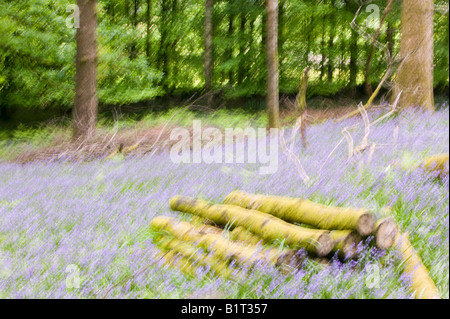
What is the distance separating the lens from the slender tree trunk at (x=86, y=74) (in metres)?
6.83

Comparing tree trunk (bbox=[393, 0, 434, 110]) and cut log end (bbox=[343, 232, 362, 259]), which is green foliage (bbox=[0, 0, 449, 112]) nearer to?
tree trunk (bbox=[393, 0, 434, 110])

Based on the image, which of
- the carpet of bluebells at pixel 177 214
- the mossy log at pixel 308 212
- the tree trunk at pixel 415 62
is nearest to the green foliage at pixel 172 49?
the tree trunk at pixel 415 62

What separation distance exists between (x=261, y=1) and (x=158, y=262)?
915cm

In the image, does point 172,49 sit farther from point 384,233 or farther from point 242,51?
point 384,233

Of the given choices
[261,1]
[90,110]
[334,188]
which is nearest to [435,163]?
[334,188]

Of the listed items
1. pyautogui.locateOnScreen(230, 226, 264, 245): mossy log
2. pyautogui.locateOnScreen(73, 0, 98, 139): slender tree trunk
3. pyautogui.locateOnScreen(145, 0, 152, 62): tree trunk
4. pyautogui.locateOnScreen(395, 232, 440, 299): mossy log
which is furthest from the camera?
pyautogui.locateOnScreen(145, 0, 152, 62): tree trunk

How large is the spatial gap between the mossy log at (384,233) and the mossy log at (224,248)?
503 millimetres

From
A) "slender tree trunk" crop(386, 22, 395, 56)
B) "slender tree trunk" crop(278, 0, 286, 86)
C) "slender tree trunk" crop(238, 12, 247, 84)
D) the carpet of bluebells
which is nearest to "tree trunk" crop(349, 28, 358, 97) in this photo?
"slender tree trunk" crop(278, 0, 286, 86)

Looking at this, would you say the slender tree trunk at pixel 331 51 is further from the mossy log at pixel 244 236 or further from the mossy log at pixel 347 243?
the mossy log at pixel 347 243

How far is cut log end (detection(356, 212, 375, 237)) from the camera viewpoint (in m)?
2.68

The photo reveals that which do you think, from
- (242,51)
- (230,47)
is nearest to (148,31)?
(230,47)

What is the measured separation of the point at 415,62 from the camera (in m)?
5.55

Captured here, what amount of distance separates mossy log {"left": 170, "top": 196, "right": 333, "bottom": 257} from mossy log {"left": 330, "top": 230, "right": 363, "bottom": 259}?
52mm

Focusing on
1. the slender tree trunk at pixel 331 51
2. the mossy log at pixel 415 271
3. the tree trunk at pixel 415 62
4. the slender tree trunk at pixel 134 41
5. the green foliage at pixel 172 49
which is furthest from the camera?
→ the slender tree trunk at pixel 134 41
